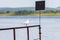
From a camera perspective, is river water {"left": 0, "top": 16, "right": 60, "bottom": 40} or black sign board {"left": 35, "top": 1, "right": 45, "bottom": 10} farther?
river water {"left": 0, "top": 16, "right": 60, "bottom": 40}

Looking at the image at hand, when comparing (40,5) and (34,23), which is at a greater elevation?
(40,5)

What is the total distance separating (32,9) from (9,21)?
2.81 feet

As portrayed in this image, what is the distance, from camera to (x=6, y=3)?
3.94 m

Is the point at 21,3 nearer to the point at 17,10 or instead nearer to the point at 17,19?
the point at 17,10

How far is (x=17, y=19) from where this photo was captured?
4082mm

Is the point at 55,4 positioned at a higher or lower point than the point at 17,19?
higher

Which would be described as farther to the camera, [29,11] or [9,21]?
[9,21]

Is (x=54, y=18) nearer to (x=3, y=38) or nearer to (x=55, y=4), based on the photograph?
(x=55, y=4)

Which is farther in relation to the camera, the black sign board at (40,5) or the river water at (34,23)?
the river water at (34,23)

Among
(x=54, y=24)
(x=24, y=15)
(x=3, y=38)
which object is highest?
(x=24, y=15)

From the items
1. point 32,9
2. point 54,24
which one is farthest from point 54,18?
point 32,9

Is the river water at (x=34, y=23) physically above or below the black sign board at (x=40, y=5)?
below

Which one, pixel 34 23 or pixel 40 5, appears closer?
pixel 40 5

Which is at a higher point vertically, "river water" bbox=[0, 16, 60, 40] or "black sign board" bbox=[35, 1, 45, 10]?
"black sign board" bbox=[35, 1, 45, 10]
